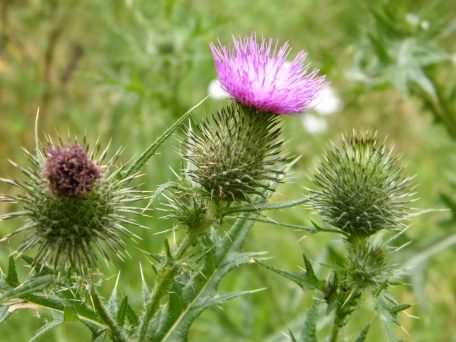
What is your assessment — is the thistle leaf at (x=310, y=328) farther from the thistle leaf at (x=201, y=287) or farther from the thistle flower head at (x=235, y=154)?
the thistle flower head at (x=235, y=154)

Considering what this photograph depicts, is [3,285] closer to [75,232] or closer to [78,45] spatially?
[75,232]

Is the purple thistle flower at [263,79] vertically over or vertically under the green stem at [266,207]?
over

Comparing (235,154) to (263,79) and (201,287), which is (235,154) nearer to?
(263,79)

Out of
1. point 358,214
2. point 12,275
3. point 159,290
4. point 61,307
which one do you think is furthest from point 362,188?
point 12,275

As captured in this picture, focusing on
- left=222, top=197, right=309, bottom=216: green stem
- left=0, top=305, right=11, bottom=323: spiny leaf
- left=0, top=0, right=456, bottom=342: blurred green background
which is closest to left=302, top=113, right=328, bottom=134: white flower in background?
left=0, top=0, right=456, bottom=342: blurred green background

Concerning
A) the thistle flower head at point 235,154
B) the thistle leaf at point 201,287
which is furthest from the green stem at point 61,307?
the thistle flower head at point 235,154

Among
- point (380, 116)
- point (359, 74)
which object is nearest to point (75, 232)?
point (359, 74)
